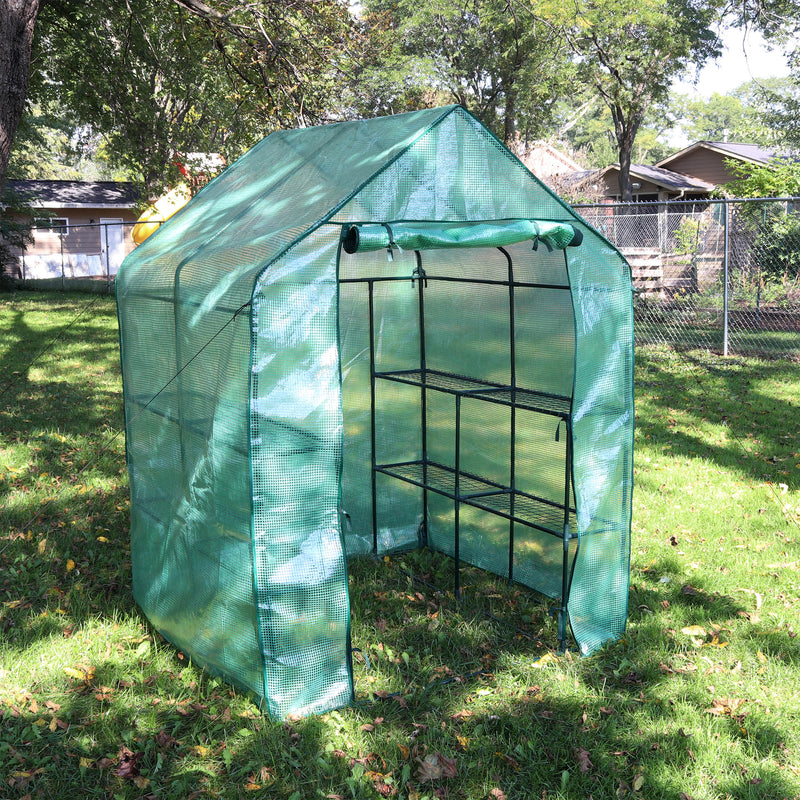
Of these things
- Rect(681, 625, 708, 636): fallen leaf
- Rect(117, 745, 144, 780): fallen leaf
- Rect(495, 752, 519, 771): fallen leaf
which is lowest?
Rect(495, 752, 519, 771): fallen leaf

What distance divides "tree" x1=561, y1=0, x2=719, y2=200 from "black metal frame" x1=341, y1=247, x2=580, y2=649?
17823 mm

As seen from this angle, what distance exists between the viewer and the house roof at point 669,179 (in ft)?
107

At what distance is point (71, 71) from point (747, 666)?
42.9 feet

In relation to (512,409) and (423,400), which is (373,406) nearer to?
(423,400)

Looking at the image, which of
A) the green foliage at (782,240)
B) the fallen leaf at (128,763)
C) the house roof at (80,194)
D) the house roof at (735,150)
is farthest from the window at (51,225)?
the house roof at (735,150)

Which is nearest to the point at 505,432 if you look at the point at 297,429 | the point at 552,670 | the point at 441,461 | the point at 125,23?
the point at 441,461

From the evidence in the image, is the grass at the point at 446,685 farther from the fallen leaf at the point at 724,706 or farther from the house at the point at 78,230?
the house at the point at 78,230

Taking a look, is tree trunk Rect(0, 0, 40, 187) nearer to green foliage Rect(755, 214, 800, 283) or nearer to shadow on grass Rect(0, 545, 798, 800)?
shadow on grass Rect(0, 545, 798, 800)

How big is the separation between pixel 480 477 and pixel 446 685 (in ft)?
5.07

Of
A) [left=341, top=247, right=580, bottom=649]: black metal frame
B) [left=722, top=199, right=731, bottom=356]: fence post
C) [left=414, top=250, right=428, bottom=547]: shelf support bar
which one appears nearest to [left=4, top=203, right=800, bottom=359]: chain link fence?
[left=722, top=199, right=731, bottom=356]: fence post

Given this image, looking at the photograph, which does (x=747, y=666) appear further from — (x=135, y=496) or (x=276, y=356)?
(x=135, y=496)

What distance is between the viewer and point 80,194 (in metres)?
34.8

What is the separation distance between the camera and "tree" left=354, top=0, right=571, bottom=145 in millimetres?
25750

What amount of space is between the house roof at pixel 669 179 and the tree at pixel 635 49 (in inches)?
257
